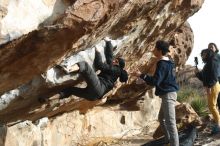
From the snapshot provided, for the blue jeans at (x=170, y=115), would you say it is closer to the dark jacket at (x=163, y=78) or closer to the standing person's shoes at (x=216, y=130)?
the dark jacket at (x=163, y=78)

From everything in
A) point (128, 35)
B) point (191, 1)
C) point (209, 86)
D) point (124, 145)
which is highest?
point (191, 1)

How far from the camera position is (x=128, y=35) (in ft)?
34.3

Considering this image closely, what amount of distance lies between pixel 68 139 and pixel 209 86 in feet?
15.0

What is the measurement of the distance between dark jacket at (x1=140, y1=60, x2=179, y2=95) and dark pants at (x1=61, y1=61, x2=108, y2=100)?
0.72 metres

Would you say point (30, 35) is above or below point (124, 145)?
above

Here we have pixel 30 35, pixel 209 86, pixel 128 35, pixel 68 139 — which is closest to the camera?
pixel 30 35

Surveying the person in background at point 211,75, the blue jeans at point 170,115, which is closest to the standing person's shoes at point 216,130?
the person in background at point 211,75

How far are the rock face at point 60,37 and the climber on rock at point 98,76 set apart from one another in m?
0.13

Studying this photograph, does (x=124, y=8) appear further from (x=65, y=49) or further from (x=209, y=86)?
(x=209, y=86)

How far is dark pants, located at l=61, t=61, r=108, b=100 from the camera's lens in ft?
28.2

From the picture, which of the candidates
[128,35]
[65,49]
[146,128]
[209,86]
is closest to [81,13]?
[65,49]

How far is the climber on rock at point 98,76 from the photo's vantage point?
28.4ft

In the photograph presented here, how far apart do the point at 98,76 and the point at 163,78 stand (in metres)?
1.12

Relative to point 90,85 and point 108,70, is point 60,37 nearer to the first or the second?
point 90,85
